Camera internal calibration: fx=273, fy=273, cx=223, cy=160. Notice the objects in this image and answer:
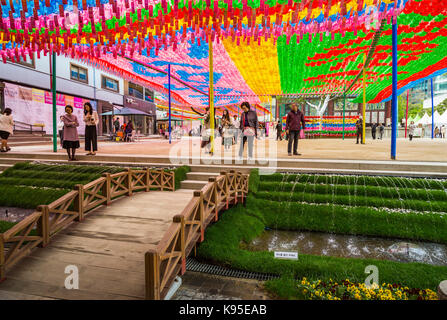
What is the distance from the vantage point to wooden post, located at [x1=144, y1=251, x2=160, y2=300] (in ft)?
9.94

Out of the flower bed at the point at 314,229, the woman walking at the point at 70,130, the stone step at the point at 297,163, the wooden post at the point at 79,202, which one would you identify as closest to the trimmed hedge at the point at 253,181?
the flower bed at the point at 314,229

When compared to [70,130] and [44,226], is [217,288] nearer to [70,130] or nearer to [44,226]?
[44,226]

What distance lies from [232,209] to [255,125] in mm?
2850

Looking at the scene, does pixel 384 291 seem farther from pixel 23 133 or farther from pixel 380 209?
pixel 23 133

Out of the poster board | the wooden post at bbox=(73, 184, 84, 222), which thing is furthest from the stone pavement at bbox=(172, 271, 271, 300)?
the poster board

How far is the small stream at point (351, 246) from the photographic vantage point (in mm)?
4977

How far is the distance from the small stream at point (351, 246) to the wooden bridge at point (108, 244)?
52.4 inches

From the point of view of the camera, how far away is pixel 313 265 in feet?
13.9

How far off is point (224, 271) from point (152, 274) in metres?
1.68

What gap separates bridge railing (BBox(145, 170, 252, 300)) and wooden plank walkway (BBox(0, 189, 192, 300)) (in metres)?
0.37

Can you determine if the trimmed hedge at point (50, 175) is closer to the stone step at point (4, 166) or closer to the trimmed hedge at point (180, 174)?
the stone step at point (4, 166)

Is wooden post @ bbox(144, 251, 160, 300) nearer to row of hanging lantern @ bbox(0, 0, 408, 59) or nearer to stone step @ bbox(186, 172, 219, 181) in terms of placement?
stone step @ bbox(186, 172, 219, 181)

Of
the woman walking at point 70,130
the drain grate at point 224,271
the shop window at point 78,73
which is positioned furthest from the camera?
the shop window at point 78,73
